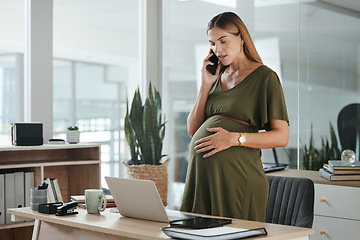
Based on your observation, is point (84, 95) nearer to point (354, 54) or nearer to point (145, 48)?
point (145, 48)

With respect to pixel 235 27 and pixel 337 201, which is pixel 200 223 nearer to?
pixel 235 27

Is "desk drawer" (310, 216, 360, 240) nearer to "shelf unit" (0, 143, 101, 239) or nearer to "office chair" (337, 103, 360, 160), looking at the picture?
"office chair" (337, 103, 360, 160)

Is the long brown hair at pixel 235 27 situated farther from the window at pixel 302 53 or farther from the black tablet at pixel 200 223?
the window at pixel 302 53

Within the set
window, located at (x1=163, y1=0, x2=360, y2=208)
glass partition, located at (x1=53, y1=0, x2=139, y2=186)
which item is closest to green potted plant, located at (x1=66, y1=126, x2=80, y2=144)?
glass partition, located at (x1=53, y1=0, x2=139, y2=186)

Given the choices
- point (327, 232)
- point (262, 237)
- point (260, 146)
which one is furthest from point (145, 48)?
point (262, 237)

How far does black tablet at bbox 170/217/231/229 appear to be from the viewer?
167 centimetres

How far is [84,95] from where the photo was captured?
4.76 metres

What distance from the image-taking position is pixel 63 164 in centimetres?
401

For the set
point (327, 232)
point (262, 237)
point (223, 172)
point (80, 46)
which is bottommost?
point (327, 232)

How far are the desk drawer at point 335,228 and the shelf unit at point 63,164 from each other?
1.80m

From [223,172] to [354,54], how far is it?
2280 mm

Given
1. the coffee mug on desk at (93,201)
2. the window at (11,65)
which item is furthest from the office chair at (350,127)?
the window at (11,65)

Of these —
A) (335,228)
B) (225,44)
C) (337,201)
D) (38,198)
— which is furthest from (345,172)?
(38,198)

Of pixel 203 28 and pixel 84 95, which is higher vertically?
pixel 203 28
